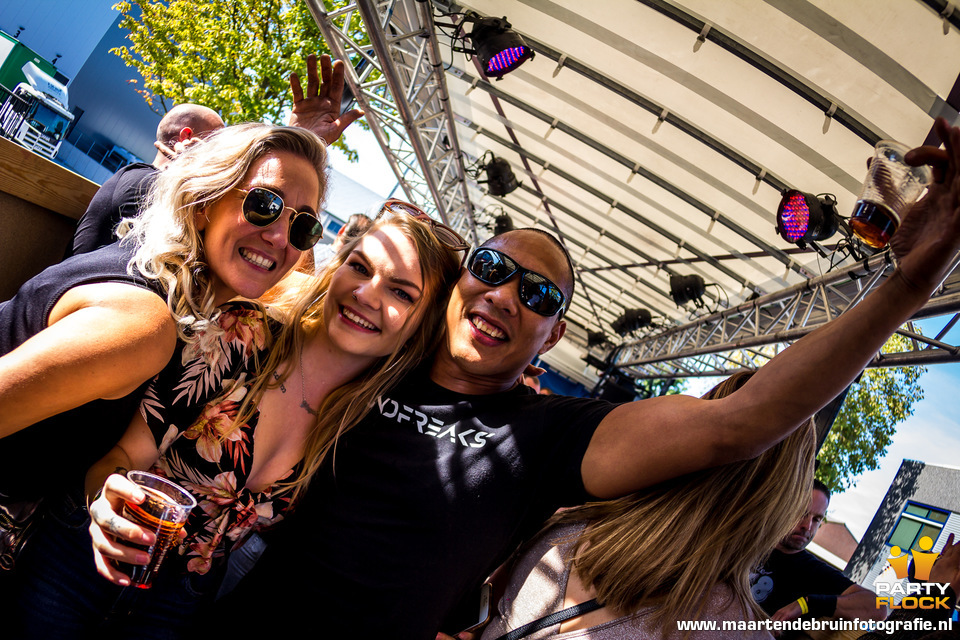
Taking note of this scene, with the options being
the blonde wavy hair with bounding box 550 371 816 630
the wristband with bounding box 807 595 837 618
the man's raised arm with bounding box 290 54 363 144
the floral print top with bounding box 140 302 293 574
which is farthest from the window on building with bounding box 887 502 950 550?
the floral print top with bounding box 140 302 293 574

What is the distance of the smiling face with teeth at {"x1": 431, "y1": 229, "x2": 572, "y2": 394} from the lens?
1758 millimetres

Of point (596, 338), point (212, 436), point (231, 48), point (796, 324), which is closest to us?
point (212, 436)

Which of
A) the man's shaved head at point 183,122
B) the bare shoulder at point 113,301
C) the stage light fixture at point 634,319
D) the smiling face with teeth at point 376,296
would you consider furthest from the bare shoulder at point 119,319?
the stage light fixture at point 634,319

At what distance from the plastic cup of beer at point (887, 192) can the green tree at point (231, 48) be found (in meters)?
10.4

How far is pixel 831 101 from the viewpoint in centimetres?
404

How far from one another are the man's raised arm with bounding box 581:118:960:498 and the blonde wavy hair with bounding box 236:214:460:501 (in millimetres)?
677

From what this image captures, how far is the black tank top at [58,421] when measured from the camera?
1.11 meters

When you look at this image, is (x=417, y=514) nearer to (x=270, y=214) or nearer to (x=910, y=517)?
(x=270, y=214)

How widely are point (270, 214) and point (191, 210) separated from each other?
0.19 metres

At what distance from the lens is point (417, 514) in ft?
4.93

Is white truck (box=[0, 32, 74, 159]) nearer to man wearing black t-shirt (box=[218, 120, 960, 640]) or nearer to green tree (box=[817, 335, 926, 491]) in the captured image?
man wearing black t-shirt (box=[218, 120, 960, 640])

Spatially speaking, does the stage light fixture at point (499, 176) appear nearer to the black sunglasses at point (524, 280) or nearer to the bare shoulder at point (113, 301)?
the black sunglasses at point (524, 280)

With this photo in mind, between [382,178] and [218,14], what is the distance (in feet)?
68.0

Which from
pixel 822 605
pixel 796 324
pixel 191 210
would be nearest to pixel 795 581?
pixel 822 605
